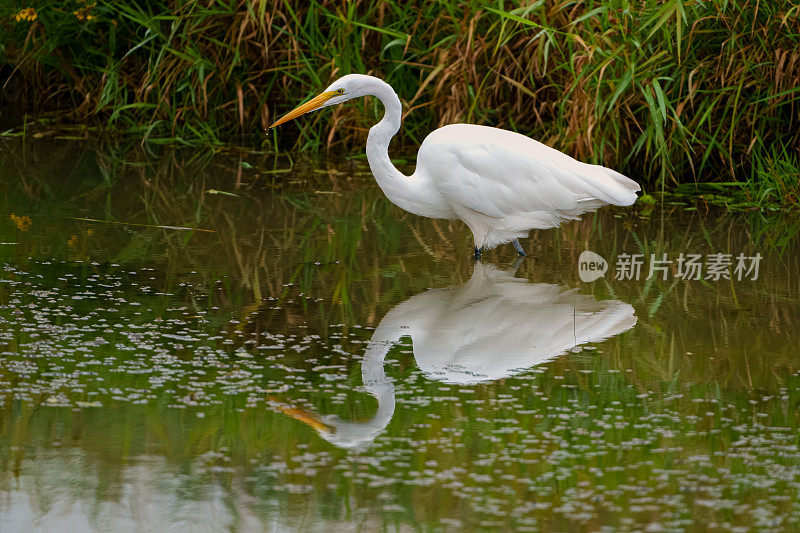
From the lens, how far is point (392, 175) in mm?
5098

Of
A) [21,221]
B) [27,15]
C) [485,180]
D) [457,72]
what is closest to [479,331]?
[485,180]

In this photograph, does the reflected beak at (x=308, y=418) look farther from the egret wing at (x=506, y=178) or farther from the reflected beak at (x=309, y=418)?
the egret wing at (x=506, y=178)

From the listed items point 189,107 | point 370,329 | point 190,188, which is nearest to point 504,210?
point 370,329

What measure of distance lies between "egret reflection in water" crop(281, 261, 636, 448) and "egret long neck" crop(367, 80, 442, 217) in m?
0.38

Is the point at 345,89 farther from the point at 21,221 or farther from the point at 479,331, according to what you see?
the point at 21,221

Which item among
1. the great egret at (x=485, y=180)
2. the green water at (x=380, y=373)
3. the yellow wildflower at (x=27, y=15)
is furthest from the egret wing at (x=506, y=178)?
the yellow wildflower at (x=27, y=15)

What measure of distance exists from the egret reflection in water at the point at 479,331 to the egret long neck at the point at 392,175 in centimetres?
38

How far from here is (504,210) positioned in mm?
5125

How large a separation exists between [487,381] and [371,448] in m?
0.63

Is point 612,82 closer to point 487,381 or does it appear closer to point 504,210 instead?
point 504,210

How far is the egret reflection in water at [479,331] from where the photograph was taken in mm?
3561

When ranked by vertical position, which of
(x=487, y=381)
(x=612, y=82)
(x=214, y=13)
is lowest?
(x=487, y=381)

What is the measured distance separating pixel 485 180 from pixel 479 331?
1019 millimetres

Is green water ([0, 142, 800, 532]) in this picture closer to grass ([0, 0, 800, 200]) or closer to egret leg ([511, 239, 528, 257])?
egret leg ([511, 239, 528, 257])
